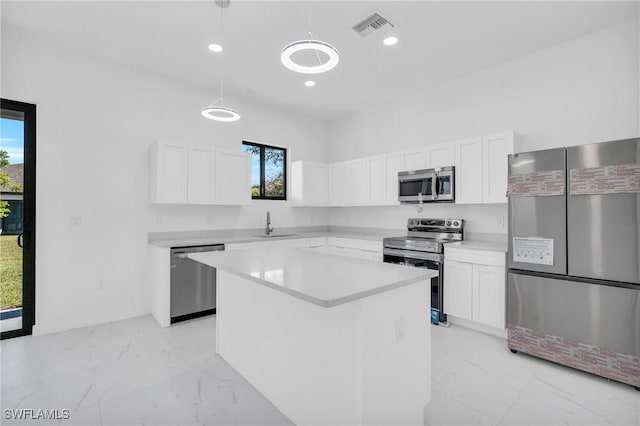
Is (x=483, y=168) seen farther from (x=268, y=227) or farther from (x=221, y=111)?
(x=268, y=227)

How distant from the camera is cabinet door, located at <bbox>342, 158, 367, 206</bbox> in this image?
4.96 meters

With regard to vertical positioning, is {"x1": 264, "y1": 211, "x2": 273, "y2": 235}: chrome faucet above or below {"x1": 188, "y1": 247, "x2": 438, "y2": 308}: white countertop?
Result: above

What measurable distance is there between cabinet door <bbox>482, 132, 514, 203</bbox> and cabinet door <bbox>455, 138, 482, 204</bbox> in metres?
0.05

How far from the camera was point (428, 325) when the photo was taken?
192cm

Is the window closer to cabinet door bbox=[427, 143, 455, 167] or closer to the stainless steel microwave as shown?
the stainless steel microwave

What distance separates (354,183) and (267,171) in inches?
57.5

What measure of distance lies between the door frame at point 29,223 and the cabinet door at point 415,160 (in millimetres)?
4256

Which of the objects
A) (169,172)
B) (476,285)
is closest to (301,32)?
(169,172)

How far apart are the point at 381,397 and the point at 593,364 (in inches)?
77.6

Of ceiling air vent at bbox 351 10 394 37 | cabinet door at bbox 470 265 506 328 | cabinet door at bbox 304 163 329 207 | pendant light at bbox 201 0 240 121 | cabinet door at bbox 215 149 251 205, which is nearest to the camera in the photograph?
pendant light at bbox 201 0 240 121

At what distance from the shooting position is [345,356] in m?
1.57

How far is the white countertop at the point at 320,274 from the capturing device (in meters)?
1.43

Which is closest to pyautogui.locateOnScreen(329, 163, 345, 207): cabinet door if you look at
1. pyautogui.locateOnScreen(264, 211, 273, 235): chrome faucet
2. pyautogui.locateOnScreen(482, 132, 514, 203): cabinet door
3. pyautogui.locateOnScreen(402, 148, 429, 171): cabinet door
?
pyautogui.locateOnScreen(264, 211, 273, 235): chrome faucet

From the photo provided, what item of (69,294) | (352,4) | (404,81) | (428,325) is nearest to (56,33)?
(69,294)
